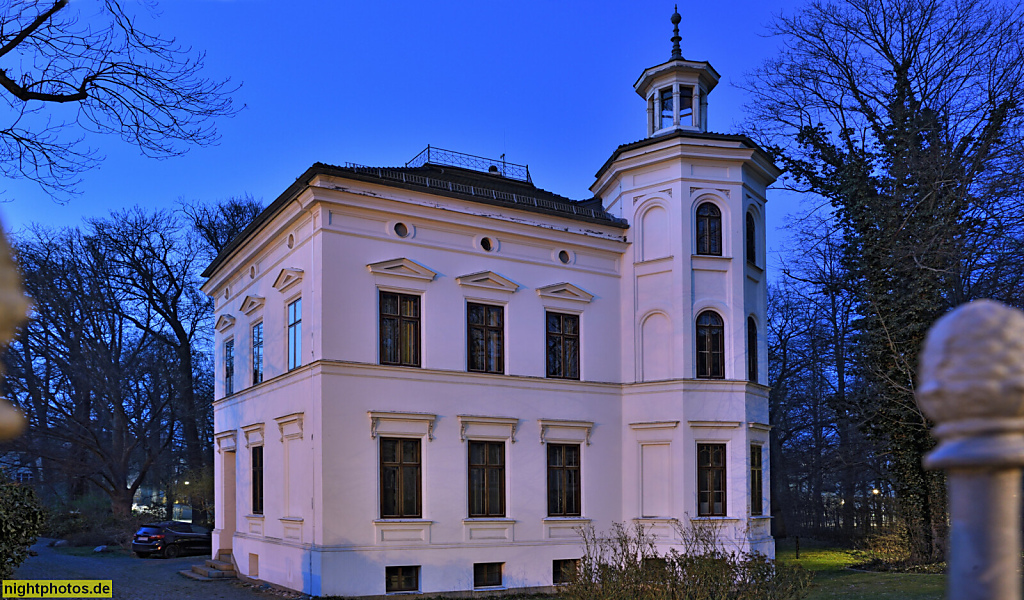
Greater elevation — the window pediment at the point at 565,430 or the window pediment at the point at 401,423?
the window pediment at the point at 401,423

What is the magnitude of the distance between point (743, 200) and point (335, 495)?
43.3 ft

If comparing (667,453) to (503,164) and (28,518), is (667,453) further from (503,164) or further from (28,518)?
(28,518)

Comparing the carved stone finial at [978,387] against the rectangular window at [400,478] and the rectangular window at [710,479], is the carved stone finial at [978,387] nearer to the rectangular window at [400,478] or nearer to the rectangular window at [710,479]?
the rectangular window at [400,478]

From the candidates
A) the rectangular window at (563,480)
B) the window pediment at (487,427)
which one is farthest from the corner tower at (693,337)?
the window pediment at (487,427)

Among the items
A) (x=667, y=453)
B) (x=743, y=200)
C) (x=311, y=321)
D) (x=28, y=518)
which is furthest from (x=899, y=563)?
(x=28, y=518)

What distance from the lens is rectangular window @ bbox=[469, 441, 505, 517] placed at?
20.8 meters

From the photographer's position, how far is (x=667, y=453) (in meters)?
22.4

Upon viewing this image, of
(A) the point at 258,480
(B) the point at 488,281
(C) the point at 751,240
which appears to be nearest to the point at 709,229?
(C) the point at 751,240

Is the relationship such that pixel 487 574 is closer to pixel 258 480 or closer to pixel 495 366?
pixel 495 366

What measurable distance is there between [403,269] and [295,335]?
3.19 m

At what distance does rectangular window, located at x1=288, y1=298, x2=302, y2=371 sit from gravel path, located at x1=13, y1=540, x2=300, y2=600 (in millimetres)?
5368

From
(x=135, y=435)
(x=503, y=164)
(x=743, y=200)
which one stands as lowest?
(x=135, y=435)

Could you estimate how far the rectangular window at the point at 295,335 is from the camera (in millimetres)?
20625

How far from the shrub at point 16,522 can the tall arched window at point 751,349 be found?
1695 centimetres
